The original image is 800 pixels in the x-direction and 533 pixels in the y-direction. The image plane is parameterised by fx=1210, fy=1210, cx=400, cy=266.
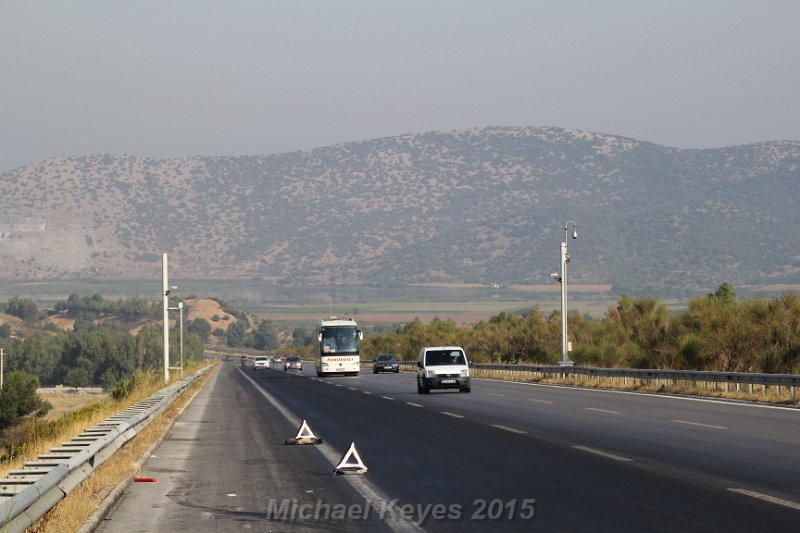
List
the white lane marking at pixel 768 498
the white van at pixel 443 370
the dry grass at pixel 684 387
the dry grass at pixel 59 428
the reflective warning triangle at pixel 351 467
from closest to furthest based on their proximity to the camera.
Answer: the white lane marking at pixel 768 498 < the reflective warning triangle at pixel 351 467 < the dry grass at pixel 59 428 < the dry grass at pixel 684 387 < the white van at pixel 443 370

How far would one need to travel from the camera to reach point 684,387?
38.4 metres

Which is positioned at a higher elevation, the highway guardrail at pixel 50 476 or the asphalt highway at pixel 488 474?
the highway guardrail at pixel 50 476

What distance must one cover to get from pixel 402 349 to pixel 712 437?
9800cm

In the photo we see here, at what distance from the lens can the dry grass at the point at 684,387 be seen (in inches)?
1265

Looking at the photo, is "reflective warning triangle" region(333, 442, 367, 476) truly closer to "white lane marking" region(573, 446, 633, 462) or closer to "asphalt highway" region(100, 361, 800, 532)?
"asphalt highway" region(100, 361, 800, 532)

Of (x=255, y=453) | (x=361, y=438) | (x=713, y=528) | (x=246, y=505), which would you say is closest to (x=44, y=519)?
(x=246, y=505)

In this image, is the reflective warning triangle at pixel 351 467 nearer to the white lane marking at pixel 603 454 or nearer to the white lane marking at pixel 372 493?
the white lane marking at pixel 372 493

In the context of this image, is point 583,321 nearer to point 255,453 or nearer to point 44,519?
point 255,453

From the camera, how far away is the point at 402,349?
118 meters

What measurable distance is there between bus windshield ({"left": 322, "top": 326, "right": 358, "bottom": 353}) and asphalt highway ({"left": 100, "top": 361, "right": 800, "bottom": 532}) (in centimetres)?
3987

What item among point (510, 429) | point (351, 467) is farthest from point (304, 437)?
point (351, 467)

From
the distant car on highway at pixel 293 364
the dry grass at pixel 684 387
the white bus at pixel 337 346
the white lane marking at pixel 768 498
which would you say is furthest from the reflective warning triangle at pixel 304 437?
the distant car on highway at pixel 293 364

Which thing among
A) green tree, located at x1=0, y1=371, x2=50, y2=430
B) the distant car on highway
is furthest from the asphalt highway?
green tree, located at x1=0, y1=371, x2=50, y2=430

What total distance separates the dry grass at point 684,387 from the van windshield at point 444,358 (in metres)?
5.57
